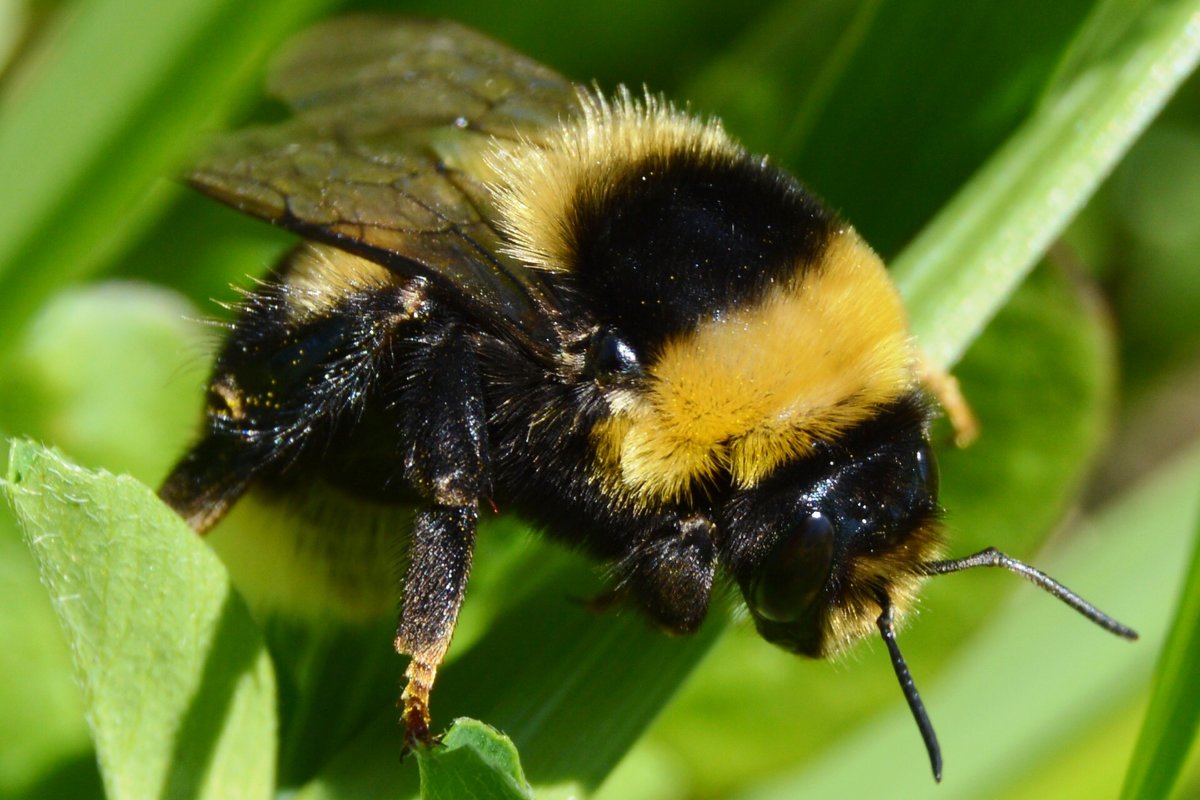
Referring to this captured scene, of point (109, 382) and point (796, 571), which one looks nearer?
point (796, 571)

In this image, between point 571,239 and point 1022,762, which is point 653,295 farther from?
→ point 1022,762

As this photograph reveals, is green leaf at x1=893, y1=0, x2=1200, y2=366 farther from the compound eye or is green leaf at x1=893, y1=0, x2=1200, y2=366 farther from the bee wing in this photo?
the bee wing

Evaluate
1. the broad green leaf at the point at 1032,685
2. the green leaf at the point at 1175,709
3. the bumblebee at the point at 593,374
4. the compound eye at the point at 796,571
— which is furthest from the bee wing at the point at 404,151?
the broad green leaf at the point at 1032,685

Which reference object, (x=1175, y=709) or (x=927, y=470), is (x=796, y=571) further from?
(x=1175, y=709)

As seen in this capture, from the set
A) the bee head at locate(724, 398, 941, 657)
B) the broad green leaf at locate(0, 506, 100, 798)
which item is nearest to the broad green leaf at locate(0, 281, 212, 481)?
the broad green leaf at locate(0, 506, 100, 798)

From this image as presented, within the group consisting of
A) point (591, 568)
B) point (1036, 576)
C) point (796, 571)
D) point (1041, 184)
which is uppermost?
point (1041, 184)

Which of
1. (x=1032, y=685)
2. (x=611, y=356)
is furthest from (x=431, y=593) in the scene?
(x=1032, y=685)

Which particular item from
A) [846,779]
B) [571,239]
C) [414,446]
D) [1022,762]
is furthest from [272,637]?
[1022,762]

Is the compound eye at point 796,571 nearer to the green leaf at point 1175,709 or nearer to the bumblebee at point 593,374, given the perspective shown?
the bumblebee at point 593,374
